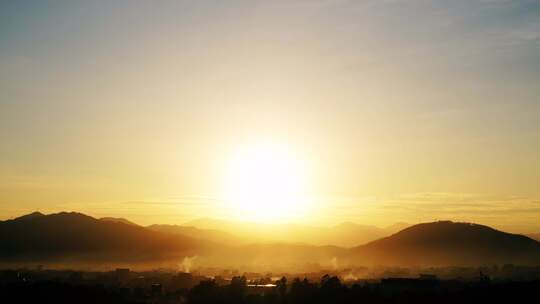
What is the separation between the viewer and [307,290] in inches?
6132

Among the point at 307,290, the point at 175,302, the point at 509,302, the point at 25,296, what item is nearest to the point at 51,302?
the point at 25,296

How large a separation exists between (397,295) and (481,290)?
68.2ft

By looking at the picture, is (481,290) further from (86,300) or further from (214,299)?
(86,300)

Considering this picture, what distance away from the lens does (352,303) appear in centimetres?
13962

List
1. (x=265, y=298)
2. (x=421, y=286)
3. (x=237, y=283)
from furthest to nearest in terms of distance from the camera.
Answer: (x=421, y=286) → (x=237, y=283) → (x=265, y=298)

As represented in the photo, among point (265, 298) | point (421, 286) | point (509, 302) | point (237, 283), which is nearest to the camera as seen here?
point (509, 302)

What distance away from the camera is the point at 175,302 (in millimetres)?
161250

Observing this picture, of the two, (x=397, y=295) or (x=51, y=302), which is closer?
(x=51, y=302)

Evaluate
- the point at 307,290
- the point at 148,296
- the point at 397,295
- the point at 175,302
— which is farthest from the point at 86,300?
the point at 397,295

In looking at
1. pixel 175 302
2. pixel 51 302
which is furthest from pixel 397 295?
pixel 51 302

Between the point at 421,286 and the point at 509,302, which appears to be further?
the point at 421,286

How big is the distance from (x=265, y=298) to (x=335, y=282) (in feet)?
66.7

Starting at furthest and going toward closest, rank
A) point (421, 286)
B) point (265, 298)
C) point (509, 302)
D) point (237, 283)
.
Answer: point (421, 286)
point (237, 283)
point (265, 298)
point (509, 302)

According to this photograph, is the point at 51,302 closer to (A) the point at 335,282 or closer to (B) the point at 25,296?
(B) the point at 25,296
